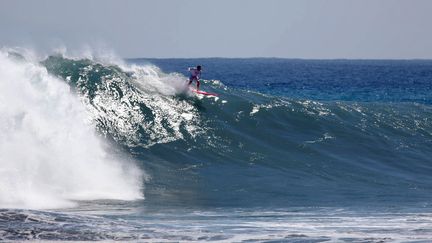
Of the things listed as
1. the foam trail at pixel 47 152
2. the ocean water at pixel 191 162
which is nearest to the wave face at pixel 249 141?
the ocean water at pixel 191 162

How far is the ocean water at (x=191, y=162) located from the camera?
13648 mm

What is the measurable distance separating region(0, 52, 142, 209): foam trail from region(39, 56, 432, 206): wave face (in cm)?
111

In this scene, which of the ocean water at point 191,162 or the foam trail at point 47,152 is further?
the foam trail at point 47,152

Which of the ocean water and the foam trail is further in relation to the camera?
the foam trail

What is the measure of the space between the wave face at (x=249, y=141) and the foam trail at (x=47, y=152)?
111 cm

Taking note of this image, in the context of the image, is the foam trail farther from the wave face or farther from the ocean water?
the wave face

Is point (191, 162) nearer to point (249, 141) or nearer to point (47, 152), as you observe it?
point (249, 141)

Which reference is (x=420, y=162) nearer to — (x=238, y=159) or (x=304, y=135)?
(x=304, y=135)

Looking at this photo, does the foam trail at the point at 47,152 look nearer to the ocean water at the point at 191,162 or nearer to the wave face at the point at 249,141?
the ocean water at the point at 191,162

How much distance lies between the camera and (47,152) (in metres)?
18.0

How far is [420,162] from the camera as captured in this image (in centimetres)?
2355

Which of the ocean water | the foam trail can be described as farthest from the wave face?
the foam trail

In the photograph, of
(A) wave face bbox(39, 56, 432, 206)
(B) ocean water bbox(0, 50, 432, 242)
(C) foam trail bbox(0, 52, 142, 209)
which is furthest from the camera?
(A) wave face bbox(39, 56, 432, 206)

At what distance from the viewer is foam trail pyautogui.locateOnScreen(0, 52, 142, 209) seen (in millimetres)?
16094
